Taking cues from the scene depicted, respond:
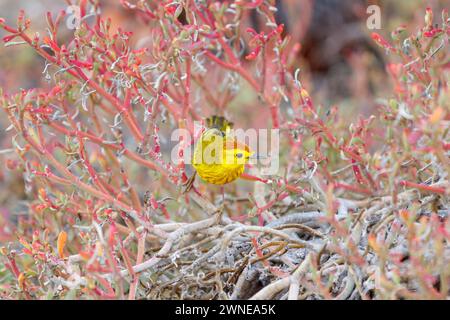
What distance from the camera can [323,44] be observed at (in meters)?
5.15

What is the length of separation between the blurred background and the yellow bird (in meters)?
2.35

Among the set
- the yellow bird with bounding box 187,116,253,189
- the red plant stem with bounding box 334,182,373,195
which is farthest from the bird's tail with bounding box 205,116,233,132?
the red plant stem with bounding box 334,182,373,195

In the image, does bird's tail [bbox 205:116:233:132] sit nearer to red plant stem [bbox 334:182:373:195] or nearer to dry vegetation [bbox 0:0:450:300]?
dry vegetation [bbox 0:0:450:300]

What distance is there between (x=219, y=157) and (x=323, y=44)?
3.32 meters

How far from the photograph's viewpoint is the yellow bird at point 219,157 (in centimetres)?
210

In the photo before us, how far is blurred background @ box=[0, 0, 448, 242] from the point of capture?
4539mm

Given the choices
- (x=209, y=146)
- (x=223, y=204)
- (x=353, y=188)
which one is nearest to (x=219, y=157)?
(x=209, y=146)

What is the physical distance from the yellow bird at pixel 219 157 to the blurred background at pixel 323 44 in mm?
2354

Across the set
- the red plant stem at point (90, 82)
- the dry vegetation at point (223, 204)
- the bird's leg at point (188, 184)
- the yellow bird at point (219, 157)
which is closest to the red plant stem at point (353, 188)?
the dry vegetation at point (223, 204)

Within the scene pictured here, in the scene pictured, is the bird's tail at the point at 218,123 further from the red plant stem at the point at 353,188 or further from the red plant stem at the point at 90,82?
the red plant stem at the point at 353,188

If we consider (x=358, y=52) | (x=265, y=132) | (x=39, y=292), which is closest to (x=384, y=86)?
(x=358, y=52)

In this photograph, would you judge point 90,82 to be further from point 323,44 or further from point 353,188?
point 323,44
